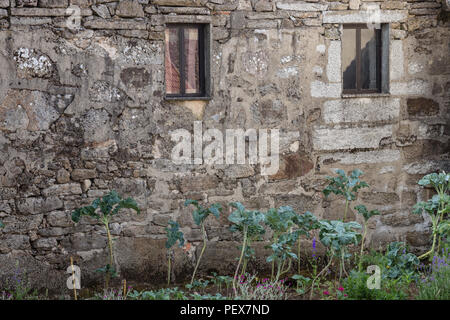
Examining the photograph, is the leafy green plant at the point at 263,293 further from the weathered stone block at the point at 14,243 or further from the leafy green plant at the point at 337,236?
the weathered stone block at the point at 14,243

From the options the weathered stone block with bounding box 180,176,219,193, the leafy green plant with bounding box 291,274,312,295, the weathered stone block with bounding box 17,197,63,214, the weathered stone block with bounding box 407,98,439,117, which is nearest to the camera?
the leafy green plant with bounding box 291,274,312,295

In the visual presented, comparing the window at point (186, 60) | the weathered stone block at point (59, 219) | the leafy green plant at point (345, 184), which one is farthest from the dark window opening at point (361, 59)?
the weathered stone block at point (59, 219)

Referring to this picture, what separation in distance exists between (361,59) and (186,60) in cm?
174

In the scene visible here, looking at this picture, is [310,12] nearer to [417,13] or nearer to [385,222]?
[417,13]

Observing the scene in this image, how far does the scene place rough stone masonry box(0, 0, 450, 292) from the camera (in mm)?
5102

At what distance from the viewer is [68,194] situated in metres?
5.21

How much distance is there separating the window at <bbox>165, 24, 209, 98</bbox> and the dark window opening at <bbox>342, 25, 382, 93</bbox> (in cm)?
140

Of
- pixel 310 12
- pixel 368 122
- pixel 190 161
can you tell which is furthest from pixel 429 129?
pixel 190 161

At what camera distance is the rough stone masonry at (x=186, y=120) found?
510cm

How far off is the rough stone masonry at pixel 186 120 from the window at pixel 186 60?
136 mm

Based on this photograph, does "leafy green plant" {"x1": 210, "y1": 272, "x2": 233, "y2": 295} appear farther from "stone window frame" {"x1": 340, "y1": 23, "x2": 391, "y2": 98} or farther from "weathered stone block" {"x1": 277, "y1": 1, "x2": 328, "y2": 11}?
"weathered stone block" {"x1": 277, "y1": 1, "x2": 328, "y2": 11}

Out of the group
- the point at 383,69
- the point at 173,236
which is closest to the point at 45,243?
the point at 173,236

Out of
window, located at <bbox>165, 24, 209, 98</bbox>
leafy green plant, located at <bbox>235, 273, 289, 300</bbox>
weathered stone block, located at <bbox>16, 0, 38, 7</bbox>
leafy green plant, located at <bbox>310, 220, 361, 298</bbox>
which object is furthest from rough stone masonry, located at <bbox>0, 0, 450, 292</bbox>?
leafy green plant, located at <bbox>310, 220, 361, 298</bbox>

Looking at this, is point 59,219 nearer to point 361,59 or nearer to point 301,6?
point 301,6
